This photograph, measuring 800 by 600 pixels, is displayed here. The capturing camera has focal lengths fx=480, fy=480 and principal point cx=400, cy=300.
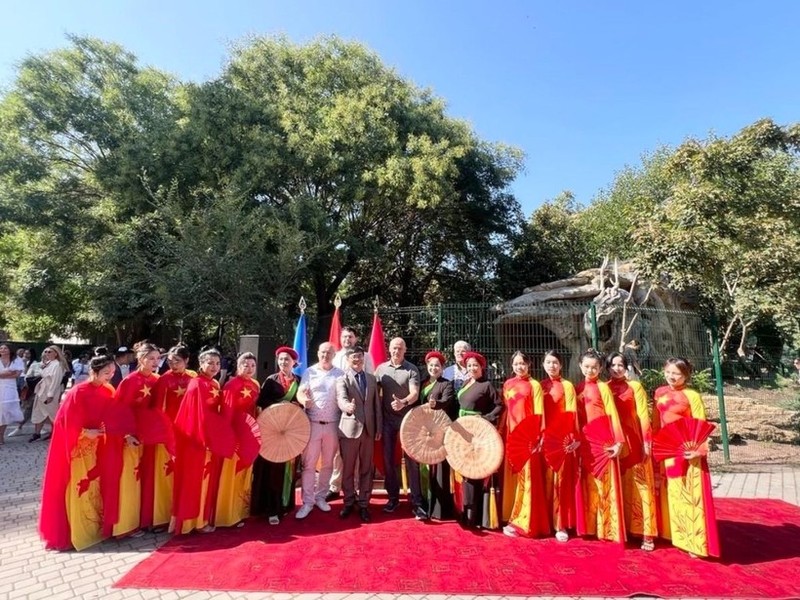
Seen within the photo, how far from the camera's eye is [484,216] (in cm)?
1681

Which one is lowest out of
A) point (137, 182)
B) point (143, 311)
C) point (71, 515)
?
point (71, 515)

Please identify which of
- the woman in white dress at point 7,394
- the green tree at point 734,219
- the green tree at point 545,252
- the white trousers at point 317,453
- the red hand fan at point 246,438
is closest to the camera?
the red hand fan at point 246,438

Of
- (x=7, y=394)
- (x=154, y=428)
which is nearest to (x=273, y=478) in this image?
(x=154, y=428)

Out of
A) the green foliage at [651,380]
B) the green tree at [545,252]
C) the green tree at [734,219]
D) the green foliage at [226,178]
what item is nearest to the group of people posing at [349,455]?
the green foliage at [651,380]

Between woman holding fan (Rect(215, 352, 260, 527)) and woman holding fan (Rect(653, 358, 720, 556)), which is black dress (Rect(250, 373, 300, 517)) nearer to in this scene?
woman holding fan (Rect(215, 352, 260, 527))

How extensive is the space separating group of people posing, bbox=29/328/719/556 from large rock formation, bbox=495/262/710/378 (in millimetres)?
4892

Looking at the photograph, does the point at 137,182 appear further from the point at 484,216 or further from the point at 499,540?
the point at 499,540

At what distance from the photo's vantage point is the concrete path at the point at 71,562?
10.6 ft

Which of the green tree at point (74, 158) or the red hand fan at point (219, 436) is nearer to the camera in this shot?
the red hand fan at point (219, 436)

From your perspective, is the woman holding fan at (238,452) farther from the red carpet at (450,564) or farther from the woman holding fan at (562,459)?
the woman holding fan at (562,459)

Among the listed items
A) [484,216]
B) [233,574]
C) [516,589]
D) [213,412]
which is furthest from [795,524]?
[484,216]

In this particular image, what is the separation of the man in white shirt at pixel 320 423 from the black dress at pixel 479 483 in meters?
1.33

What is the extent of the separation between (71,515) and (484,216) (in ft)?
48.6

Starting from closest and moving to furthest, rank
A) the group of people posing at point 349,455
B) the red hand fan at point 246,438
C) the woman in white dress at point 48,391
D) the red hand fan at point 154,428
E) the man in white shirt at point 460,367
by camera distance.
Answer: the group of people posing at point 349,455
the red hand fan at point 154,428
the red hand fan at point 246,438
the man in white shirt at point 460,367
the woman in white dress at point 48,391
